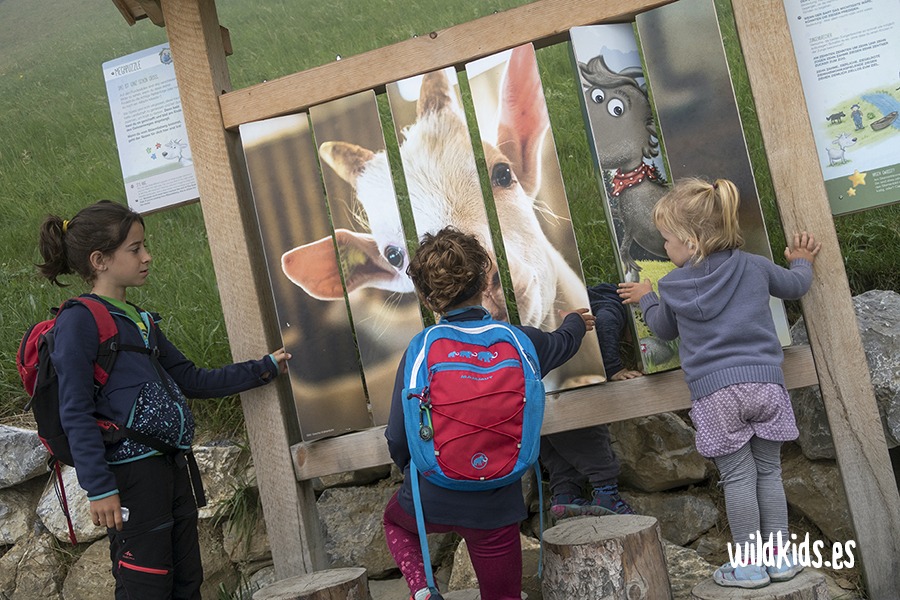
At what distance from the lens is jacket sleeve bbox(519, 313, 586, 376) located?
296 centimetres

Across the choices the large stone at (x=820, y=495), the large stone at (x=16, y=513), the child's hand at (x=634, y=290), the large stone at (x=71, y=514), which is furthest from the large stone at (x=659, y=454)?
the large stone at (x=16, y=513)

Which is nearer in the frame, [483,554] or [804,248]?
[483,554]

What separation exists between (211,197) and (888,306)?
2788 mm

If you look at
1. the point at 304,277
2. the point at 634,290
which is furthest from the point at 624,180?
the point at 304,277

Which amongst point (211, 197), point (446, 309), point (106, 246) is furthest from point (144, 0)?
point (446, 309)

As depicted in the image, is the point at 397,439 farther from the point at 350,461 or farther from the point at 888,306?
the point at 888,306

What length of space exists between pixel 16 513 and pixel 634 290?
3224 mm

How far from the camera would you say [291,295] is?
3.34 metres

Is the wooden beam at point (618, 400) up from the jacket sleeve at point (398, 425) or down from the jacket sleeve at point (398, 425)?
down

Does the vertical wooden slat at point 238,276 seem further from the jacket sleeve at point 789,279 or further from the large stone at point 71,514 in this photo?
the jacket sleeve at point 789,279

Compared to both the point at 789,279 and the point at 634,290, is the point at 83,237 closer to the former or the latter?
the point at 634,290

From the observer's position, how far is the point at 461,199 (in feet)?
10.5

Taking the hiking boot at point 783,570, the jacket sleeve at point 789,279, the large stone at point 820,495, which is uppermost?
the jacket sleeve at point 789,279

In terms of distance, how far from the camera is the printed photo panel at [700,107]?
3.02m
